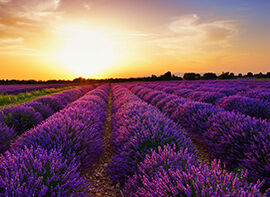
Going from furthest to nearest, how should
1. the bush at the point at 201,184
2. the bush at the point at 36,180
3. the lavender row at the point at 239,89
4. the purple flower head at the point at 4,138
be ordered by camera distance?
the lavender row at the point at 239,89 → the purple flower head at the point at 4,138 → the bush at the point at 36,180 → the bush at the point at 201,184

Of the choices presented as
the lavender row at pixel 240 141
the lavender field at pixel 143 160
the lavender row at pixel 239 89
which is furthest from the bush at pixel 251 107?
the lavender row at pixel 239 89

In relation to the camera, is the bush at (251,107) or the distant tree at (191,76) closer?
the bush at (251,107)

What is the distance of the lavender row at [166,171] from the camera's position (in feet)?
4.02

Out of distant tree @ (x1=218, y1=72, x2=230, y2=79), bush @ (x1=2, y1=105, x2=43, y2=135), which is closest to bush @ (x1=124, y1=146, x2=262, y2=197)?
bush @ (x1=2, y1=105, x2=43, y2=135)

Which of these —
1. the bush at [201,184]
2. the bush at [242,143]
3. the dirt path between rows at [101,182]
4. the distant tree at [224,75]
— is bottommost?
the dirt path between rows at [101,182]

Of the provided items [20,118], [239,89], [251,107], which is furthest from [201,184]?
[239,89]

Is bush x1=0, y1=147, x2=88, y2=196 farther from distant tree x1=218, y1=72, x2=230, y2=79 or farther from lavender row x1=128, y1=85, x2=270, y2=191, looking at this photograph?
distant tree x1=218, y1=72, x2=230, y2=79

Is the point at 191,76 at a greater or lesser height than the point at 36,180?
greater

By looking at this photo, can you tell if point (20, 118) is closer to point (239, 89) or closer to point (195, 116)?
point (195, 116)

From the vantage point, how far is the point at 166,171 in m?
1.59

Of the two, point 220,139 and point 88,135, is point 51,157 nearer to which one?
point 88,135

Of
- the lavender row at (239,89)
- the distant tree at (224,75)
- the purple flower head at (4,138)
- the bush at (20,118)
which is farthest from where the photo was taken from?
the distant tree at (224,75)

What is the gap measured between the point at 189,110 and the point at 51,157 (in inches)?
142

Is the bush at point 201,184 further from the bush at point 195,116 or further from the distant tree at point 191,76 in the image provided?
the distant tree at point 191,76
